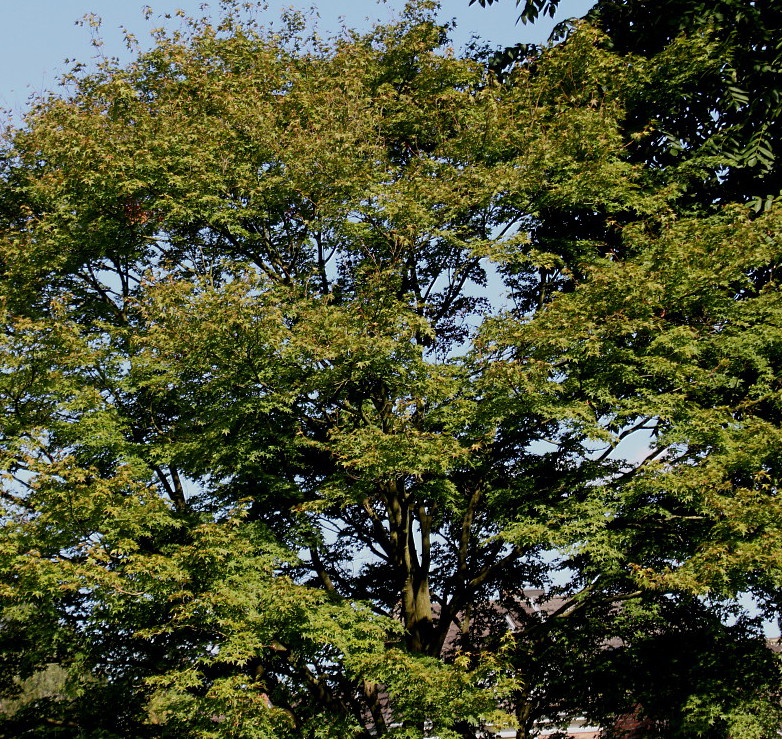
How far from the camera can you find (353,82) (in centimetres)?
1463

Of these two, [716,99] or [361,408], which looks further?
[716,99]

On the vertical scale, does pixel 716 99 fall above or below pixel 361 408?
above

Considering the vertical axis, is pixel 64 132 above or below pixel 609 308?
above

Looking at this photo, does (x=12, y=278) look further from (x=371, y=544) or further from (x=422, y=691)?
(x=422, y=691)

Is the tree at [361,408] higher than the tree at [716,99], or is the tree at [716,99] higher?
the tree at [716,99]

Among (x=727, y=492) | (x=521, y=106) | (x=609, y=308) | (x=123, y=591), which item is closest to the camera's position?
(x=123, y=591)

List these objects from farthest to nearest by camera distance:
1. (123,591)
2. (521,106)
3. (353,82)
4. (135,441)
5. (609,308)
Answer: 1. (521,106)
2. (353,82)
3. (135,441)
4. (609,308)
5. (123,591)

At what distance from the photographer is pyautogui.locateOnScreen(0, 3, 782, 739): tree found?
1049 cm

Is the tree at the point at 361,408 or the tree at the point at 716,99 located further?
the tree at the point at 716,99

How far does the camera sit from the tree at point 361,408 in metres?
10.5

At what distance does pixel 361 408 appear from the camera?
42.2 ft

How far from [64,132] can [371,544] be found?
1063 centimetres

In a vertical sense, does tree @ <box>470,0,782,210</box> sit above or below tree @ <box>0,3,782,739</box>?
above

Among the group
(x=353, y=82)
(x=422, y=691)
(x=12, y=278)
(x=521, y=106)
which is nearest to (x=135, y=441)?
(x=12, y=278)
